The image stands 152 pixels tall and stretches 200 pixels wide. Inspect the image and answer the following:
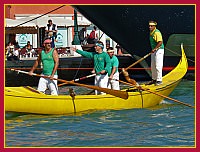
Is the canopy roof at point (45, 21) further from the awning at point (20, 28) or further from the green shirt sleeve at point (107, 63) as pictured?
the green shirt sleeve at point (107, 63)

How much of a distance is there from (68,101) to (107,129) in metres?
1.37

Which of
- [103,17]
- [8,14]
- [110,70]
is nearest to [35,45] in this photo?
[8,14]

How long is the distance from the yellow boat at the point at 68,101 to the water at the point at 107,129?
0.50 feet

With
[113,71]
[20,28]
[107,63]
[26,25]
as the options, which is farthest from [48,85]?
[26,25]

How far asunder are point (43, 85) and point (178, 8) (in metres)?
8.52

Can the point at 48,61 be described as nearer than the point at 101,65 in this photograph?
Yes

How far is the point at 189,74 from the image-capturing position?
1950 centimetres

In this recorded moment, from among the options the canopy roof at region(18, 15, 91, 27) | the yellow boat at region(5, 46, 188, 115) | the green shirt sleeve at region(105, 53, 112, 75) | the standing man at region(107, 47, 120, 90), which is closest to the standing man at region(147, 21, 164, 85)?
the yellow boat at region(5, 46, 188, 115)

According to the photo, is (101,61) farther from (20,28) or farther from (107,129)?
(20,28)

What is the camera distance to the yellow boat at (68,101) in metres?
10.9

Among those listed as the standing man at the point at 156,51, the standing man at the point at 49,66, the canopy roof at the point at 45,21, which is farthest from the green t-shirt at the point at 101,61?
the canopy roof at the point at 45,21

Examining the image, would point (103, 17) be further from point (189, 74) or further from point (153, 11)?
point (189, 74)

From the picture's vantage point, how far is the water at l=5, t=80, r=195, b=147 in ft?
30.2

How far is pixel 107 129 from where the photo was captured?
33.7 ft
